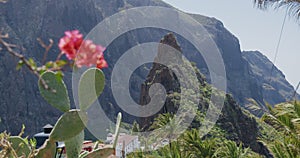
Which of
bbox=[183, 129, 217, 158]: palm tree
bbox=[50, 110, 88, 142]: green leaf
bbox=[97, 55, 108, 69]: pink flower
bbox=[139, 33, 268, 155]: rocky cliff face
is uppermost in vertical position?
bbox=[97, 55, 108, 69]: pink flower

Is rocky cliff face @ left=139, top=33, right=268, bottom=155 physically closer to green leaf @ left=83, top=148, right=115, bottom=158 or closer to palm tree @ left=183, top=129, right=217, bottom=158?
palm tree @ left=183, top=129, right=217, bottom=158

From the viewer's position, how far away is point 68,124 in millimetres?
1380

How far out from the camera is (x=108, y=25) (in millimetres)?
66188

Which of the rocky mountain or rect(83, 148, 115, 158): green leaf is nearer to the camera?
rect(83, 148, 115, 158): green leaf

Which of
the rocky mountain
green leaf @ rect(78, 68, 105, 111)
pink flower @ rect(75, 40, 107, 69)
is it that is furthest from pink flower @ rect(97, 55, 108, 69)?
the rocky mountain

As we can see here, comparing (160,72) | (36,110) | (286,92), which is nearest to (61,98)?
(160,72)

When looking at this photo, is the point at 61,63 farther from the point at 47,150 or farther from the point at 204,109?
the point at 204,109

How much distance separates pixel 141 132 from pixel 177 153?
Result: 62.4ft

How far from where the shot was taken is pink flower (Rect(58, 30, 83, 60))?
0.64 metres

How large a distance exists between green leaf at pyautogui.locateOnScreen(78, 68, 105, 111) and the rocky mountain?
113 feet

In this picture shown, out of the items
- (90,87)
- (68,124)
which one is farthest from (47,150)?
(90,87)

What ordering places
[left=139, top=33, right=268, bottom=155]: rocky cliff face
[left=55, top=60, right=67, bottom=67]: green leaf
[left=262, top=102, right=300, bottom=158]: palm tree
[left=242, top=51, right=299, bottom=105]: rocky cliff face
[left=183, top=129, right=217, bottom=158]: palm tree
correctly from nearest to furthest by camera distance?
1. [left=55, top=60, right=67, bottom=67]: green leaf
2. [left=262, top=102, right=300, bottom=158]: palm tree
3. [left=183, top=129, right=217, bottom=158]: palm tree
4. [left=139, top=33, right=268, bottom=155]: rocky cliff face
5. [left=242, top=51, right=299, bottom=105]: rocky cliff face

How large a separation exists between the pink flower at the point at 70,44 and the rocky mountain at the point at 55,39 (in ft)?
116

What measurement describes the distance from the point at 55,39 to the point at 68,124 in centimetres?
5154
